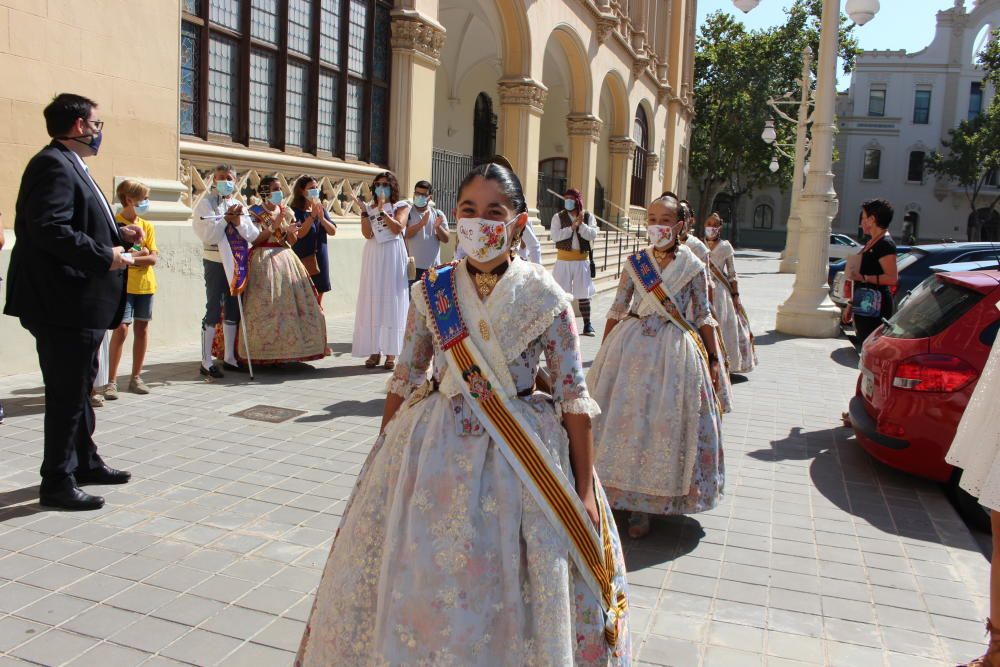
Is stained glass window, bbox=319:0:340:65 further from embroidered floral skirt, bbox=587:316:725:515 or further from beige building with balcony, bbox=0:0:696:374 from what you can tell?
embroidered floral skirt, bbox=587:316:725:515

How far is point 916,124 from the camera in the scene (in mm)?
55531

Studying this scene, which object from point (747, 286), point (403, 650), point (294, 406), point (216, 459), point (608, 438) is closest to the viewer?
point (403, 650)

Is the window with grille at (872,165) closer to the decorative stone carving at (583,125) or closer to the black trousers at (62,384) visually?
the decorative stone carving at (583,125)

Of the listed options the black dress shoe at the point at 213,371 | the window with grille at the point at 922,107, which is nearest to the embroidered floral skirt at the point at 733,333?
the black dress shoe at the point at 213,371

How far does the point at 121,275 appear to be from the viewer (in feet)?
16.0

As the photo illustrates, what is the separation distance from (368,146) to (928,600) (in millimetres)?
11079

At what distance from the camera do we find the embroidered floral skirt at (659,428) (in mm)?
4691

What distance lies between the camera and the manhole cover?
22.4 feet

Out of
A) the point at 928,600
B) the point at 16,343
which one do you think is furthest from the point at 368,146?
the point at 928,600

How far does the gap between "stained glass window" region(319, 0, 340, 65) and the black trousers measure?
28.2ft

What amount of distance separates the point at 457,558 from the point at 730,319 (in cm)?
750

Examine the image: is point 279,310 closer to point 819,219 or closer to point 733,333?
point 733,333

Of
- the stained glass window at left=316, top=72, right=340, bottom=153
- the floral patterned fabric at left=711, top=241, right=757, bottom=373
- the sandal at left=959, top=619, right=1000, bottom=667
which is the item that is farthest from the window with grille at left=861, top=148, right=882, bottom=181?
the sandal at left=959, top=619, right=1000, bottom=667

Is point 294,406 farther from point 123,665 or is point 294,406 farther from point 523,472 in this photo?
point 523,472
